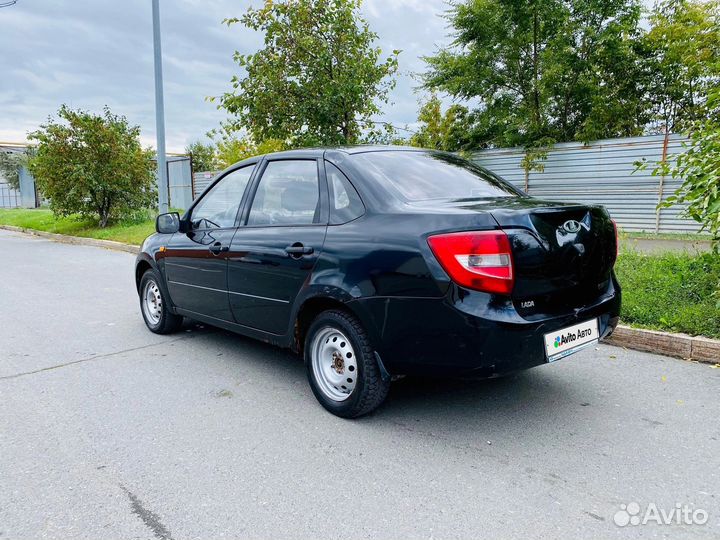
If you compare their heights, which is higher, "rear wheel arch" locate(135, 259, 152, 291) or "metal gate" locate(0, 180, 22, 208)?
"metal gate" locate(0, 180, 22, 208)

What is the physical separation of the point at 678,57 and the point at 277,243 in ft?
48.4

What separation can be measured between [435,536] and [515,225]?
156 cm

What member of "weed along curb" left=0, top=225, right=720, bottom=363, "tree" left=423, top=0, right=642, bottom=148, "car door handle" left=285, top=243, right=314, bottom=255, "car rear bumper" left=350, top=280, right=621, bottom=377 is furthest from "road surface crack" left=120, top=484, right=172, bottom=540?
"tree" left=423, top=0, right=642, bottom=148

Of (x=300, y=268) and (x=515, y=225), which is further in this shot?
(x=300, y=268)

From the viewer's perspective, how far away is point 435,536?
2.27 metres

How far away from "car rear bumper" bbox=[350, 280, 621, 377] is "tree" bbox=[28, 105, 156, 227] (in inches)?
577

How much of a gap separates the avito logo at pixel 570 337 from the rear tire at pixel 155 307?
3629 mm

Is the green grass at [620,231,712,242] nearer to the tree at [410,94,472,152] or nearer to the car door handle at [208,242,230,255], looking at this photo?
the tree at [410,94,472,152]

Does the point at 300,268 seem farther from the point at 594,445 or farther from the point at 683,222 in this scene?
the point at 683,222

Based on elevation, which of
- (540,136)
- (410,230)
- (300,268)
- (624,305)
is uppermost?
(540,136)

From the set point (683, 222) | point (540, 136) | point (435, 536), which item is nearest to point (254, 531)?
point (435, 536)

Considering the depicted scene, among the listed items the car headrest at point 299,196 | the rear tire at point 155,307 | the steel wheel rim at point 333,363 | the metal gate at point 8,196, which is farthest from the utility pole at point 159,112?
the metal gate at point 8,196

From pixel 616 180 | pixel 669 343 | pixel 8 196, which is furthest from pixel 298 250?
pixel 8 196

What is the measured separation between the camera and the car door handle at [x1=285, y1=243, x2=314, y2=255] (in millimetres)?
3496
